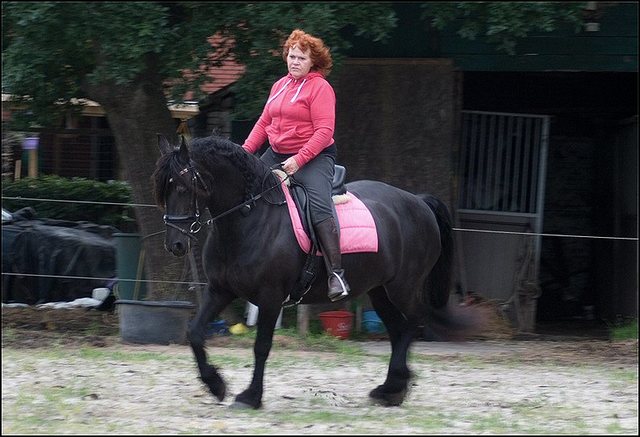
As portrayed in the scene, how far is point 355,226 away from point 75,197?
8.83 m

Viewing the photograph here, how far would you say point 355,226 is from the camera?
7.33 meters

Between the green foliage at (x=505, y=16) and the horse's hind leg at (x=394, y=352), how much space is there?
3390 mm

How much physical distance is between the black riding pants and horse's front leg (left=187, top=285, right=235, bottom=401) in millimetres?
864

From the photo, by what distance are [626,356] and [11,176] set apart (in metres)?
10.2

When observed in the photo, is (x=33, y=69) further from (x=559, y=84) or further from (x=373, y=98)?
(x=559, y=84)

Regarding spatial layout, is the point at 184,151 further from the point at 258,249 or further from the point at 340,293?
the point at 340,293

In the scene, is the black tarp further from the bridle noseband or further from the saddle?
the bridle noseband

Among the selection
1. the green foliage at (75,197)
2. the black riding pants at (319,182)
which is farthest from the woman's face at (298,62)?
the green foliage at (75,197)

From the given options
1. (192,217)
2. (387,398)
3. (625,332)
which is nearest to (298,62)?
(192,217)

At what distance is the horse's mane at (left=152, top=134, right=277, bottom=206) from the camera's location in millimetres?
6473

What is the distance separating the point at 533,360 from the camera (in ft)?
33.5

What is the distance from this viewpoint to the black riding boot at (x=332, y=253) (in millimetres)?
6965

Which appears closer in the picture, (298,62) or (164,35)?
(298,62)

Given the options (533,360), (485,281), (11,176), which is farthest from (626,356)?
(11,176)
